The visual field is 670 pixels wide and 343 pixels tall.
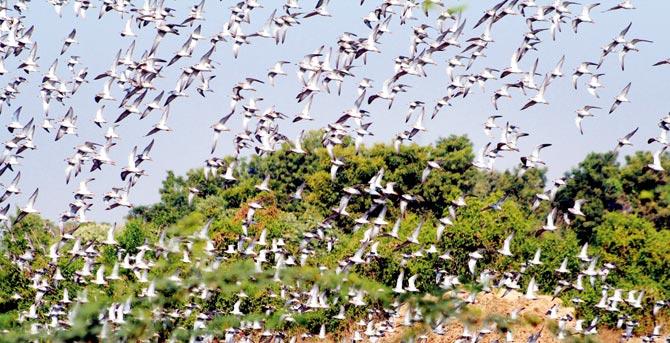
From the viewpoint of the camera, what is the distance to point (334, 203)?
9331 centimetres

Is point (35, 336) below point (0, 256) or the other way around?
below

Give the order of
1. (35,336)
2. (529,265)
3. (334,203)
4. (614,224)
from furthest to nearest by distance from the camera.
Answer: (334,203), (614,224), (529,265), (35,336)

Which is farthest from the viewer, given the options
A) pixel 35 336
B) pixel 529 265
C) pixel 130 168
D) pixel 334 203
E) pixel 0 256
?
pixel 334 203

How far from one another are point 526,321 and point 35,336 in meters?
5.71

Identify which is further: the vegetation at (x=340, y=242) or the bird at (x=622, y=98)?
the bird at (x=622, y=98)

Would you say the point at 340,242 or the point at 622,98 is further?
the point at 340,242

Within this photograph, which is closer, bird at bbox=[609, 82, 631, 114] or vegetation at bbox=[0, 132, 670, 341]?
vegetation at bbox=[0, 132, 670, 341]

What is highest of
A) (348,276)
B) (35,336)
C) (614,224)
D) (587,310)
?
(614,224)

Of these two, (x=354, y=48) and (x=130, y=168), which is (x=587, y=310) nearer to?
(x=354, y=48)

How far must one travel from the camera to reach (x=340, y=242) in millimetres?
68188

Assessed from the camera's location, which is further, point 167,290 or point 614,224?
point 614,224

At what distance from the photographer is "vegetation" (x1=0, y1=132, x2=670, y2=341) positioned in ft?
47.6

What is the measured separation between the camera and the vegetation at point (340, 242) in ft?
47.6

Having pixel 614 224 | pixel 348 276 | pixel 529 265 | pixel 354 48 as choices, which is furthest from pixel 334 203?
pixel 348 276
